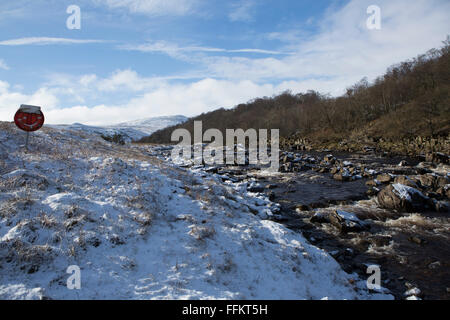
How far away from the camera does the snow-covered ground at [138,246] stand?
5.02 meters

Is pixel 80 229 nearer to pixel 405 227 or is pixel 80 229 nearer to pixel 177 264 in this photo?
pixel 177 264

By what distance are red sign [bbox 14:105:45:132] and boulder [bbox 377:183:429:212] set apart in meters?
16.7

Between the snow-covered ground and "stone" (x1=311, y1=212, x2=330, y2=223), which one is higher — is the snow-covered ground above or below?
above

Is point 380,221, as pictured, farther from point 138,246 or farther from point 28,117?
Answer: point 28,117

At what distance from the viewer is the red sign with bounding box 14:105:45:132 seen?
10698mm

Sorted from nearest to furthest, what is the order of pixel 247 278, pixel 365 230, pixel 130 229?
pixel 247 278 → pixel 130 229 → pixel 365 230

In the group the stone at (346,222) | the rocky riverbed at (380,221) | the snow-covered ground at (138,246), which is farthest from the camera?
the stone at (346,222)

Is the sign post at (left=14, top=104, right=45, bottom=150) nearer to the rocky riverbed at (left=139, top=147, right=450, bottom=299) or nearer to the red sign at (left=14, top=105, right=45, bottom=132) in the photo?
the red sign at (left=14, top=105, right=45, bottom=132)

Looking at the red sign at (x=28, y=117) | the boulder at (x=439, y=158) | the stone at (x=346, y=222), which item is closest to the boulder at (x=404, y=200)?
the stone at (x=346, y=222)

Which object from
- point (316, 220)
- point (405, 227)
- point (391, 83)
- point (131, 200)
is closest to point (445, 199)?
point (405, 227)

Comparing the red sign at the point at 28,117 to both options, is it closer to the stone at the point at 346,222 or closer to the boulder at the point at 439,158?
the stone at the point at 346,222

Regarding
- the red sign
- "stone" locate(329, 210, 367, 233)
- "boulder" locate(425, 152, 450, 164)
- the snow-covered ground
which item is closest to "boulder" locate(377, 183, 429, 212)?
"stone" locate(329, 210, 367, 233)

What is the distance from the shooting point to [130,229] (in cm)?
687
